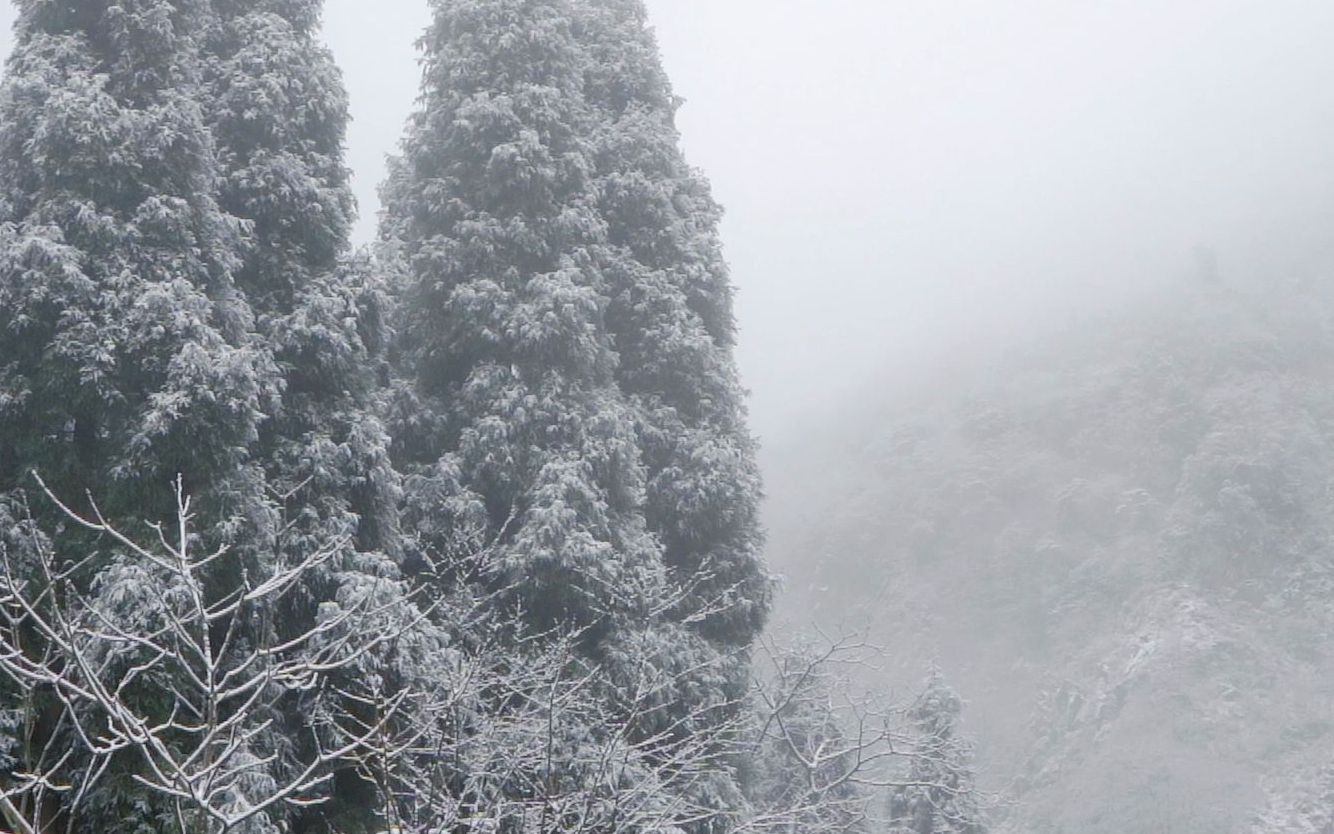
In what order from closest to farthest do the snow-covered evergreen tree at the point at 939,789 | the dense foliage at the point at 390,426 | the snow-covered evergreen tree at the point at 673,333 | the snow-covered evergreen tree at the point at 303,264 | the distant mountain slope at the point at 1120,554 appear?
the dense foliage at the point at 390,426
the snow-covered evergreen tree at the point at 303,264
the snow-covered evergreen tree at the point at 673,333
the snow-covered evergreen tree at the point at 939,789
the distant mountain slope at the point at 1120,554

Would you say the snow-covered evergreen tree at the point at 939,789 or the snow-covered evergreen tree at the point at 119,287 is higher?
the snow-covered evergreen tree at the point at 119,287

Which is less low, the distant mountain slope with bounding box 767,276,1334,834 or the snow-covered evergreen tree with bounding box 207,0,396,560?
the snow-covered evergreen tree with bounding box 207,0,396,560

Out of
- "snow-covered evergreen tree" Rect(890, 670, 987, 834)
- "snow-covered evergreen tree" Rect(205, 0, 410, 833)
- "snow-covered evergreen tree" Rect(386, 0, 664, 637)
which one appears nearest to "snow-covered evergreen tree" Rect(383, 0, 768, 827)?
"snow-covered evergreen tree" Rect(386, 0, 664, 637)

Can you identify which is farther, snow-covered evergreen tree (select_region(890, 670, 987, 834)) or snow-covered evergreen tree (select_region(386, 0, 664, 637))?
snow-covered evergreen tree (select_region(890, 670, 987, 834))

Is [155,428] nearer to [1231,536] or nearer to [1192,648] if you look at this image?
[1192,648]

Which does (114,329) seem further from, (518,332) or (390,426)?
(518,332)

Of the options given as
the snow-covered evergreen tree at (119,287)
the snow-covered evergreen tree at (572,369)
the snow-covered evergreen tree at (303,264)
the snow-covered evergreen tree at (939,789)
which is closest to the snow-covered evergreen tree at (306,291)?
the snow-covered evergreen tree at (303,264)

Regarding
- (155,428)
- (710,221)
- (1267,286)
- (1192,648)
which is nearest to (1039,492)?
(1192,648)

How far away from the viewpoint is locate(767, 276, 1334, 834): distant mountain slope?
114 ft

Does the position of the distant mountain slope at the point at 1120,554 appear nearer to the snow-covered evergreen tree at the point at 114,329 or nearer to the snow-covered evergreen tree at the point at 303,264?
the snow-covered evergreen tree at the point at 303,264

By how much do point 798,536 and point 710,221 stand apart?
44.7 metres

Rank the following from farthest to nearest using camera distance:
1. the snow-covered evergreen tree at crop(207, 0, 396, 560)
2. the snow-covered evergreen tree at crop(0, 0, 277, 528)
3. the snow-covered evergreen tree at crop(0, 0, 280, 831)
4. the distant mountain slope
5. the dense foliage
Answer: the distant mountain slope < the snow-covered evergreen tree at crop(207, 0, 396, 560) < the snow-covered evergreen tree at crop(0, 0, 277, 528) < the snow-covered evergreen tree at crop(0, 0, 280, 831) < the dense foliage

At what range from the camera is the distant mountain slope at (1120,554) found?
34.8m

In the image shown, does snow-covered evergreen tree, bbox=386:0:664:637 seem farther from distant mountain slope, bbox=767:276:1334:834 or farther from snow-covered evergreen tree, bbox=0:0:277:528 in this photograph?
distant mountain slope, bbox=767:276:1334:834
